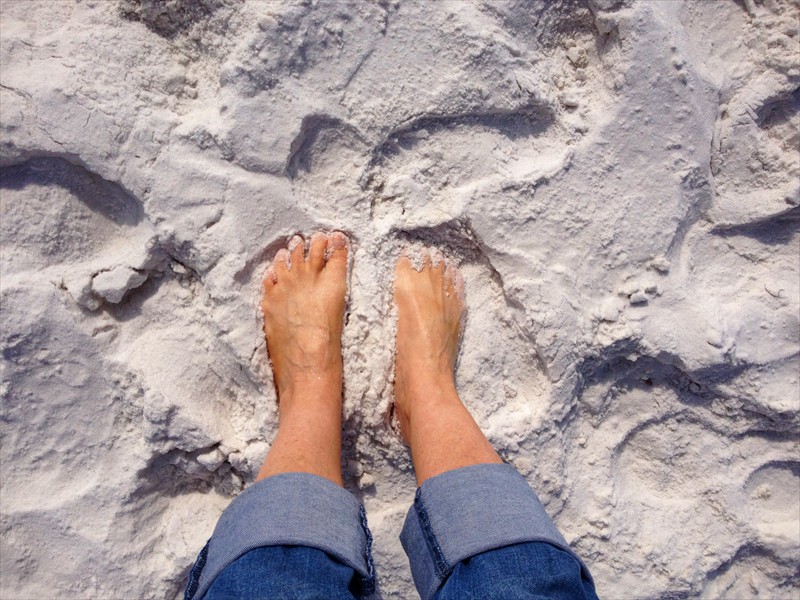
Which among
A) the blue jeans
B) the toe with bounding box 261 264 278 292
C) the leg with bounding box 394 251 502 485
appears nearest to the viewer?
the blue jeans

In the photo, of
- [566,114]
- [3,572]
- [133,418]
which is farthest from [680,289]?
[3,572]

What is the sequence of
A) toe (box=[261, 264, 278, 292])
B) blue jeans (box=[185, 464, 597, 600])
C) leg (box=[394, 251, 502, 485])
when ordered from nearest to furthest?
blue jeans (box=[185, 464, 597, 600]) → leg (box=[394, 251, 502, 485]) → toe (box=[261, 264, 278, 292])

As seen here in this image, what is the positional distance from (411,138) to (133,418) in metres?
0.92

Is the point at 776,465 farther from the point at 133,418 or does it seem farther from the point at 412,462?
the point at 133,418

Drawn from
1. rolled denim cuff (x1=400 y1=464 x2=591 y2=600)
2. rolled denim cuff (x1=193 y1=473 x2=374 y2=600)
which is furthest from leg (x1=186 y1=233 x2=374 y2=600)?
rolled denim cuff (x1=400 y1=464 x2=591 y2=600)

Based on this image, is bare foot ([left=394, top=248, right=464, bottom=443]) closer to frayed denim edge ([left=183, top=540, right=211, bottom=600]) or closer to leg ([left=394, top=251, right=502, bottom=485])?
leg ([left=394, top=251, right=502, bottom=485])

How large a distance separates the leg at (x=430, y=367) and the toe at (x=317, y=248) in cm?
19

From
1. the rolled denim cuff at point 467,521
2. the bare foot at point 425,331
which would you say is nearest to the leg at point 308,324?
the bare foot at point 425,331

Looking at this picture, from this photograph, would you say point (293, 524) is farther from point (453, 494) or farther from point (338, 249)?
point (338, 249)

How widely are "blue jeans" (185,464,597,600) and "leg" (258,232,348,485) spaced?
0.20 meters

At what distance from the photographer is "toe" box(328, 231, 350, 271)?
50.8 inches

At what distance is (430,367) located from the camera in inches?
50.3

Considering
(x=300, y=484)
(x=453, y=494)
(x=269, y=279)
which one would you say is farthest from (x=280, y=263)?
(x=453, y=494)

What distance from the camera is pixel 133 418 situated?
129cm
